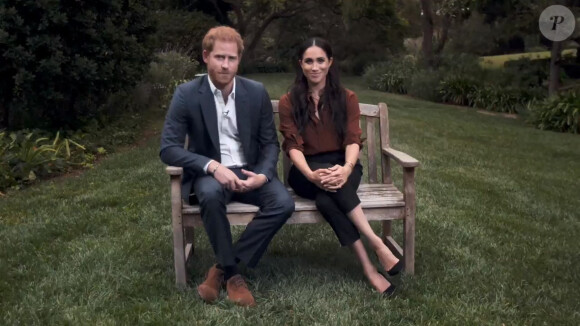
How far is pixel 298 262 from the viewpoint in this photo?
4.69 meters

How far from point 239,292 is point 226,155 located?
3.04 ft

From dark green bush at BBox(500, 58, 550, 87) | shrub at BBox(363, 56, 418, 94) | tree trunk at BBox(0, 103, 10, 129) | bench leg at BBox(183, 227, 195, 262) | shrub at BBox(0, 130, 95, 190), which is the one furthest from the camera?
shrub at BBox(363, 56, 418, 94)

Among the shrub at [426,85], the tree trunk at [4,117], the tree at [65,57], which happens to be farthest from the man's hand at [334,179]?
the shrub at [426,85]

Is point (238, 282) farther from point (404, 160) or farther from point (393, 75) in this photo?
point (393, 75)

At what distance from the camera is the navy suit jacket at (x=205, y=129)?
416 cm

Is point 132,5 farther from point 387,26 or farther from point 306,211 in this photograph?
point 387,26

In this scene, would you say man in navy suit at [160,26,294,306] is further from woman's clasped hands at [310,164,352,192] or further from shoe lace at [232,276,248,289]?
woman's clasped hands at [310,164,352,192]

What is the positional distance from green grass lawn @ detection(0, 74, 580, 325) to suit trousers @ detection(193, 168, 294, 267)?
0.28 metres

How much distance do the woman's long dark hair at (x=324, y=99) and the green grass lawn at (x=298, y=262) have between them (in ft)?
3.36

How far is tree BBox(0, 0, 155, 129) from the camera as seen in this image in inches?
341

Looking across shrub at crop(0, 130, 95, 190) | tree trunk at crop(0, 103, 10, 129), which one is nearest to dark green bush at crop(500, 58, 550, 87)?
shrub at crop(0, 130, 95, 190)

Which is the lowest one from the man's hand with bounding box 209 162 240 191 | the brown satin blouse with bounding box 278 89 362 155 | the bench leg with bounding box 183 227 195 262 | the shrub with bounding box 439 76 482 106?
the shrub with bounding box 439 76 482 106

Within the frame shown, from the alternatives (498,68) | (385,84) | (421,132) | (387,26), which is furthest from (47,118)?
(387,26)

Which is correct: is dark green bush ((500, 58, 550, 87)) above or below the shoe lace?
below
